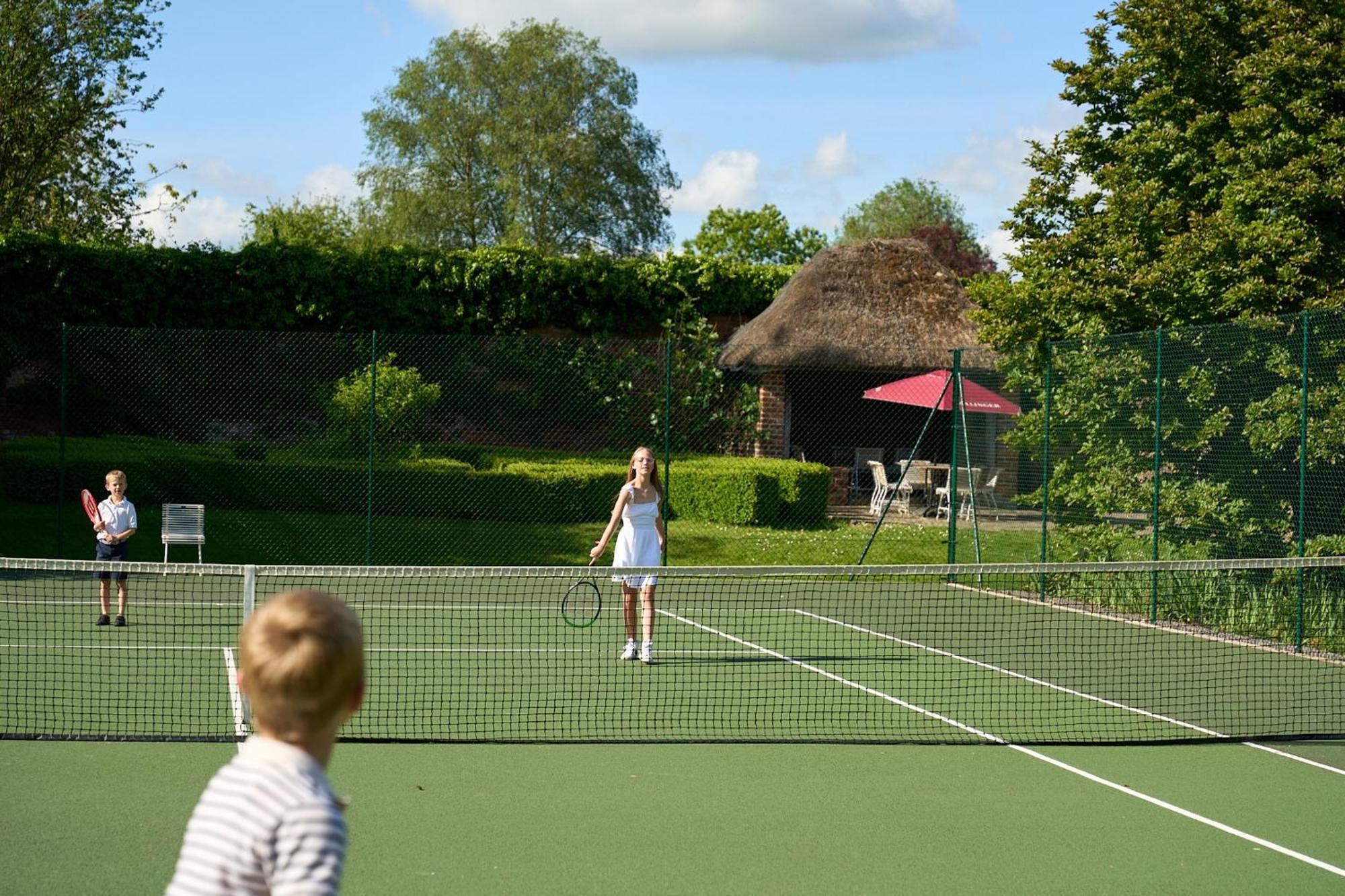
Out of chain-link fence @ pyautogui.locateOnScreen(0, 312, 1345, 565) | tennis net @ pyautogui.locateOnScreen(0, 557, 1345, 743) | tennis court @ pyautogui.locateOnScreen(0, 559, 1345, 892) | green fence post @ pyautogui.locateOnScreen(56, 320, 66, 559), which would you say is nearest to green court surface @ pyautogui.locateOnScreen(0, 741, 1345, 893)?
tennis court @ pyautogui.locateOnScreen(0, 559, 1345, 892)

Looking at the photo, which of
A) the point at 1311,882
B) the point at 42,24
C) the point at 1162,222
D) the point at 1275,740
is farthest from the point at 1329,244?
the point at 42,24

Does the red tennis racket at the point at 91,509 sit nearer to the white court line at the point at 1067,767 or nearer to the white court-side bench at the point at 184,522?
the white court-side bench at the point at 184,522

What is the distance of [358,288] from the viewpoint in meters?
24.5

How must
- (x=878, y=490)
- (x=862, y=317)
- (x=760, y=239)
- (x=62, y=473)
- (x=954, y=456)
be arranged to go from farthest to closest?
1. (x=760, y=239)
2. (x=862, y=317)
3. (x=878, y=490)
4. (x=954, y=456)
5. (x=62, y=473)

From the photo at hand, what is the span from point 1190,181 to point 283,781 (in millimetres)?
14393

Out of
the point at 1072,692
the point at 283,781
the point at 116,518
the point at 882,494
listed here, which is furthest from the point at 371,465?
the point at 283,781

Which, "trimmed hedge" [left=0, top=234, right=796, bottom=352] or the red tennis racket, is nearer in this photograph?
the red tennis racket

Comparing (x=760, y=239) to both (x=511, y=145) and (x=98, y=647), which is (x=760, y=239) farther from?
(x=98, y=647)

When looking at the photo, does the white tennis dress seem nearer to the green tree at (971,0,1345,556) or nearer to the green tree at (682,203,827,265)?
the green tree at (971,0,1345,556)

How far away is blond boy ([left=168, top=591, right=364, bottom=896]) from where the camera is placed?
2289mm

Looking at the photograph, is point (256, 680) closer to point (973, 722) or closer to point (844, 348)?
point (973, 722)

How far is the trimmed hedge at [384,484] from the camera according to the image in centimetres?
1816

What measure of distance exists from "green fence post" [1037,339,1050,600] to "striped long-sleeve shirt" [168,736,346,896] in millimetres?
13787

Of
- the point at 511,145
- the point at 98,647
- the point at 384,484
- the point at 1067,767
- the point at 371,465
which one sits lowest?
the point at 1067,767
